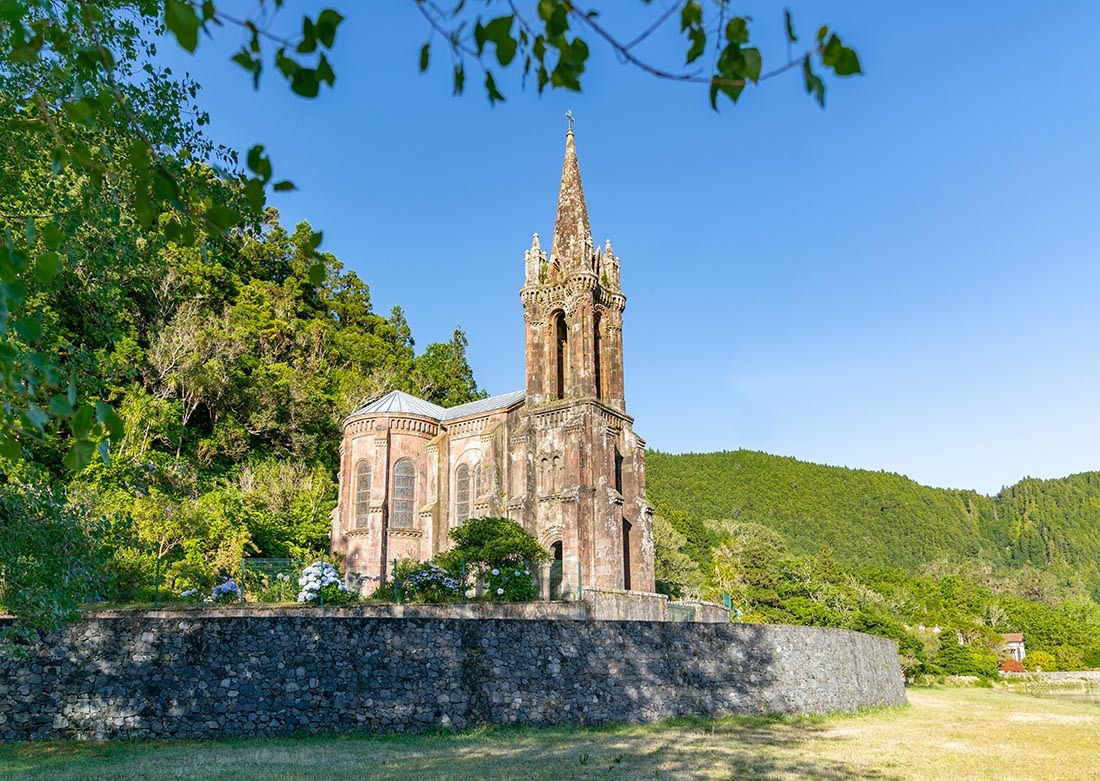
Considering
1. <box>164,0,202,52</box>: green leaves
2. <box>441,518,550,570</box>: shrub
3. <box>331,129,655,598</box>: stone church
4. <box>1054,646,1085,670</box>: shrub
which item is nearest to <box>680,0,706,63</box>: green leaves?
<box>164,0,202,52</box>: green leaves

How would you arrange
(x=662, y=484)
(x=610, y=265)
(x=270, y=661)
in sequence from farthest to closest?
1. (x=662, y=484)
2. (x=610, y=265)
3. (x=270, y=661)

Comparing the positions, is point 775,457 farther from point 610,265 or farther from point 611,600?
point 611,600

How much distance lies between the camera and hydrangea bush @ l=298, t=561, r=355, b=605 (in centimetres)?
2106

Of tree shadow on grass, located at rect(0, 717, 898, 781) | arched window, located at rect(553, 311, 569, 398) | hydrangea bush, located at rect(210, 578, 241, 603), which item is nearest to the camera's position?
tree shadow on grass, located at rect(0, 717, 898, 781)

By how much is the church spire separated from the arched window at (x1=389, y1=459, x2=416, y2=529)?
11432 mm

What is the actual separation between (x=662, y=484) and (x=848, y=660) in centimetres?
7124

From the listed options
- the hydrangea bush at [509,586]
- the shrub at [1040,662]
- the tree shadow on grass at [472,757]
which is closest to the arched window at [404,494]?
the hydrangea bush at [509,586]

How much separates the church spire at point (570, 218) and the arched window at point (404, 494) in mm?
11432

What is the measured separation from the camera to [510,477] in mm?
34938

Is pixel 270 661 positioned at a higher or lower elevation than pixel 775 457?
lower

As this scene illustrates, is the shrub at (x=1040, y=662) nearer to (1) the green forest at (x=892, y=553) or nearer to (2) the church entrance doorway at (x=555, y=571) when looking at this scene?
(1) the green forest at (x=892, y=553)

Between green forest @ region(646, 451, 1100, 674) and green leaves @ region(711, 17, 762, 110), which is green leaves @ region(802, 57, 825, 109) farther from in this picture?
green forest @ region(646, 451, 1100, 674)

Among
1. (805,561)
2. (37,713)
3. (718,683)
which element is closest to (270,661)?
(37,713)

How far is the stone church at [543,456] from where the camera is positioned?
33.6 metres
